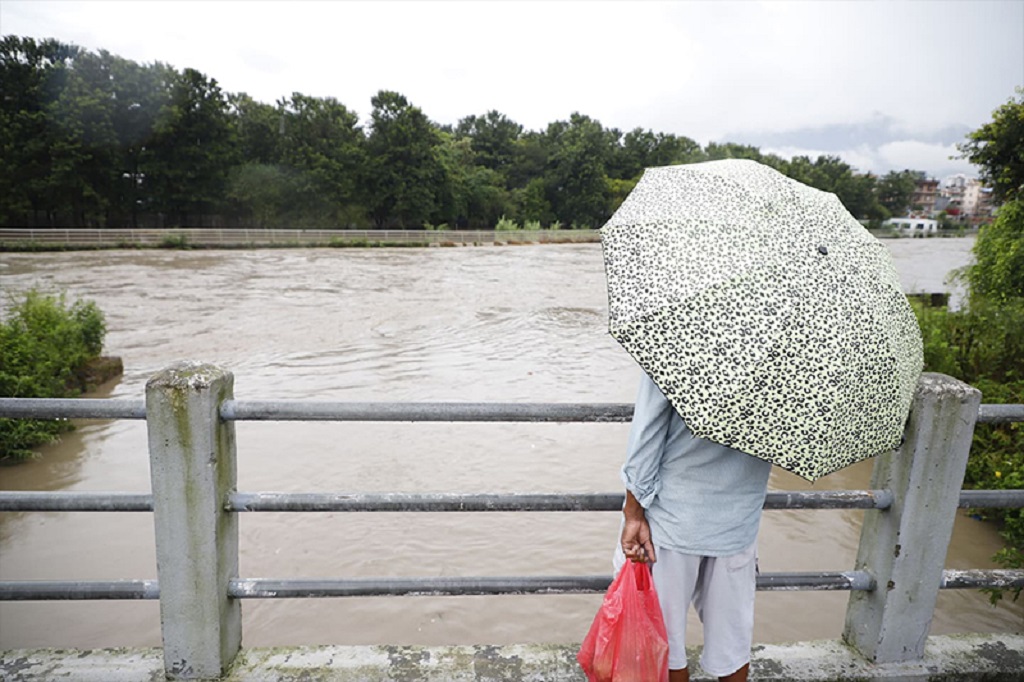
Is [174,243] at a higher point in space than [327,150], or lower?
lower

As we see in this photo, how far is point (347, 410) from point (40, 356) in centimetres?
859

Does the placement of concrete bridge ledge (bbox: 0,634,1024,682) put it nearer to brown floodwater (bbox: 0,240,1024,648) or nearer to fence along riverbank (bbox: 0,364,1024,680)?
fence along riverbank (bbox: 0,364,1024,680)

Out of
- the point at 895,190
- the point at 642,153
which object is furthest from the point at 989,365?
the point at 895,190

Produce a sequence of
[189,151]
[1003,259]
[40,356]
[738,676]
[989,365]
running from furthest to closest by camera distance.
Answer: [189,151]
[1003,259]
[40,356]
[989,365]
[738,676]

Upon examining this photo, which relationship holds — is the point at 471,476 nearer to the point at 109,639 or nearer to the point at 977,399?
the point at 109,639

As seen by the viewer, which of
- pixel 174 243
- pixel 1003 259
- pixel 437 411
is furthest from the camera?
pixel 174 243

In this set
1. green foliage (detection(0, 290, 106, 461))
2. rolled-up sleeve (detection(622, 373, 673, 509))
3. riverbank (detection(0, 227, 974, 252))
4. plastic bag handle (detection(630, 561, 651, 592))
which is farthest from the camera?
riverbank (detection(0, 227, 974, 252))

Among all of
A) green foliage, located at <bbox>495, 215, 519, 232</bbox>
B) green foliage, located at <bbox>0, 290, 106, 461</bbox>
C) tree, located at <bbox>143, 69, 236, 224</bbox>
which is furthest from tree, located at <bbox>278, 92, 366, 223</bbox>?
green foliage, located at <bbox>0, 290, 106, 461</bbox>

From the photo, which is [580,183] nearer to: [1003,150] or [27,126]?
[27,126]

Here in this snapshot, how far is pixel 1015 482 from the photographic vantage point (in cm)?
468

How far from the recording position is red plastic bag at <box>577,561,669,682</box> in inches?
70.9

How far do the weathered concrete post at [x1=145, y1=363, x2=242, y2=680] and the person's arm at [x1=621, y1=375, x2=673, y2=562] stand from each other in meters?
1.26

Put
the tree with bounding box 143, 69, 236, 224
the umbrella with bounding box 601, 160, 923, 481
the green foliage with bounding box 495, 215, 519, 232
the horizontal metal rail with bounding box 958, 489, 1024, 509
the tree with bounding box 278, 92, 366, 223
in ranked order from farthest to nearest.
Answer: the green foliage with bounding box 495, 215, 519, 232 → the tree with bounding box 278, 92, 366, 223 → the tree with bounding box 143, 69, 236, 224 → the horizontal metal rail with bounding box 958, 489, 1024, 509 → the umbrella with bounding box 601, 160, 923, 481

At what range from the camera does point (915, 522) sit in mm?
2303
